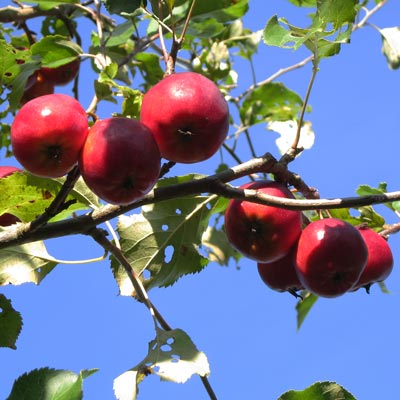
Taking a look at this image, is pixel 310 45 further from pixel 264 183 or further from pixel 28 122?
pixel 28 122

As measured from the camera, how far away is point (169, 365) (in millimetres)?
2008

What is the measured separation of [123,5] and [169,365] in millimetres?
1060

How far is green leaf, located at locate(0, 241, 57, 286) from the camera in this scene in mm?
2395

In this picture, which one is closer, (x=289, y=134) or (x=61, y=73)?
(x=61, y=73)

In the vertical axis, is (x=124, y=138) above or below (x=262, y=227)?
above

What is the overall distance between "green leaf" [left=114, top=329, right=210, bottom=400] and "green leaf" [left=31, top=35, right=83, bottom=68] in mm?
1248

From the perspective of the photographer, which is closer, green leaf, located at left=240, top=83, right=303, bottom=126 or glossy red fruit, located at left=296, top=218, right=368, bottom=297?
glossy red fruit, located at left=296, top=218, right=368, bottom=297

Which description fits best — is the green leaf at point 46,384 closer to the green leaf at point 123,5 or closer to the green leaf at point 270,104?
the green leaf at point 123,5

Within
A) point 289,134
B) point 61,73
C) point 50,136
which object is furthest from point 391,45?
point 50,136

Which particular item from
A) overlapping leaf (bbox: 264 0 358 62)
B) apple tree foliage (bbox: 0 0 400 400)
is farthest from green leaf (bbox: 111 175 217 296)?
overlapping leaf (bbox: 264 0 358 62)

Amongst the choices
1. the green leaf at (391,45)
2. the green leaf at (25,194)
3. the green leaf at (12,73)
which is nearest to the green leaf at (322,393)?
the green leaf at (25,194)

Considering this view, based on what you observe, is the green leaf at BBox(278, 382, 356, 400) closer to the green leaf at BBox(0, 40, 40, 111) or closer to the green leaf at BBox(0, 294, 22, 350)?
Result: the green leaf at BBox(0, 294, 22, 350)

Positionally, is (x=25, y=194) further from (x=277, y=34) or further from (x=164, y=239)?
(x=277, y=34)

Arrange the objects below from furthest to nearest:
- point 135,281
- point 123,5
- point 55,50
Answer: point 55,50 < point 135,281 < point 123,5
